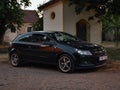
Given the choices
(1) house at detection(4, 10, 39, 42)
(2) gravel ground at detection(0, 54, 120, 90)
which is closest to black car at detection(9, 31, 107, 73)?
(2) gravel ground at detection(0, 54, 120, 90)

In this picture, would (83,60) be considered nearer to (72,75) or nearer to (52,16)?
(72,75)

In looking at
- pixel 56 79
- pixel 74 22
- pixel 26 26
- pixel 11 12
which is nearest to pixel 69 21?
pixel 74 22

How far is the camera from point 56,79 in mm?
10406

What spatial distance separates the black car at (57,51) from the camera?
1152 centimetres

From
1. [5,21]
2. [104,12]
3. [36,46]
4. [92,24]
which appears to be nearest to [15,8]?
[5,21]

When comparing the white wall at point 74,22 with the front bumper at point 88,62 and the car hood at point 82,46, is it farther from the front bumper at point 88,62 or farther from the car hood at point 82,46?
the front bumper at point 88,62

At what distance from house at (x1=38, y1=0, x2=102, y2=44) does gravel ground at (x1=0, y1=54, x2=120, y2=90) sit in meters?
9.41

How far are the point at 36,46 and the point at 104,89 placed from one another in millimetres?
4979

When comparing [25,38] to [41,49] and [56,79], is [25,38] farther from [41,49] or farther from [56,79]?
[56,79]

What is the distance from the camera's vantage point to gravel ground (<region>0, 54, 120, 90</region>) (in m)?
9.04

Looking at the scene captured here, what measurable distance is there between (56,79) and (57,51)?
1.85 metres

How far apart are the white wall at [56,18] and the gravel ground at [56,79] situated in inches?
372

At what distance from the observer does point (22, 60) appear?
537 inches

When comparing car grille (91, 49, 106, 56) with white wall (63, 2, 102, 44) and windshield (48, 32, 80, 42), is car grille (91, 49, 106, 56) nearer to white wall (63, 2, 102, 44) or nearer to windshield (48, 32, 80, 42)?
windshield (48, 32, 80, 42)
